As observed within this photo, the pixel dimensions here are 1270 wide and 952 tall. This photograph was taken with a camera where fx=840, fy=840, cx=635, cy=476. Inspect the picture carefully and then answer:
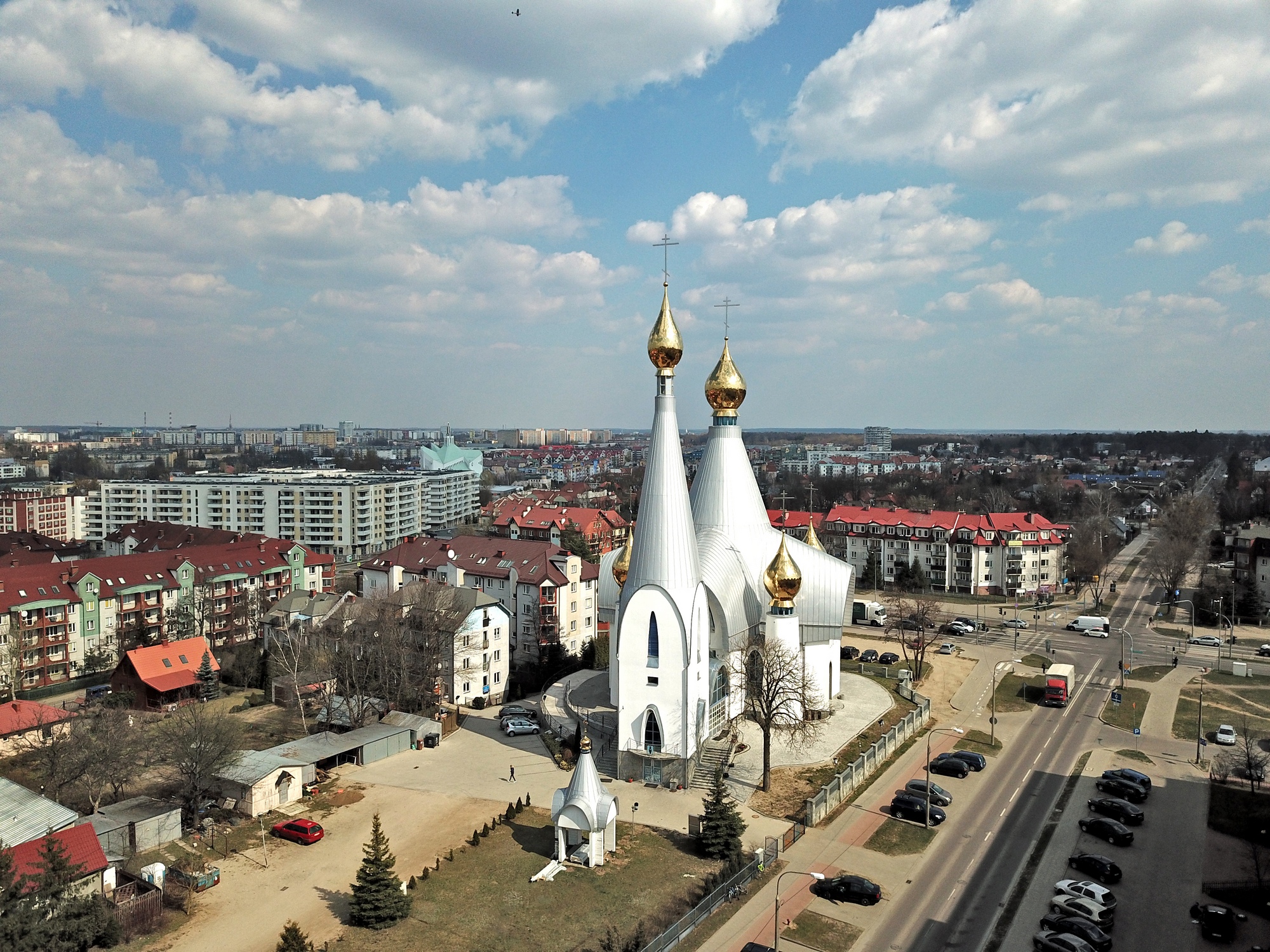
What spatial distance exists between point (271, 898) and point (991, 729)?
89.2ft

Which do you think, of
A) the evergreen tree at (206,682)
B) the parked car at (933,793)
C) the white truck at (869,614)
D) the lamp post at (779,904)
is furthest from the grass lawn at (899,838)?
the white truck at (869,614)

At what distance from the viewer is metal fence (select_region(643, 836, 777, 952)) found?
63.8ft

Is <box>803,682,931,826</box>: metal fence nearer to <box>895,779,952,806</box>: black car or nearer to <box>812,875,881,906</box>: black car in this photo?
<box>895,779,952,806</box>: black car

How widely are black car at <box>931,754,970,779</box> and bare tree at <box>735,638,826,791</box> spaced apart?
4.59m

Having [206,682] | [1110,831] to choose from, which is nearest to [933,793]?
[1110,831]

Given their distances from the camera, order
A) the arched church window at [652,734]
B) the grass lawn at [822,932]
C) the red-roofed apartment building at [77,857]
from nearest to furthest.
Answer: the grass lawn at [822,932] < the red-roofed apartment building at [77,857] < the arched church window at [652,734]

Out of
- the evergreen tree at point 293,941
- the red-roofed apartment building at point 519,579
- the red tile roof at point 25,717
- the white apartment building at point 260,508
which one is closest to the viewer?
the evergreen tree at point 293,941

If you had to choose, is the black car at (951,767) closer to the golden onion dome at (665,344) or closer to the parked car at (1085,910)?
the parked car at (1085,910)

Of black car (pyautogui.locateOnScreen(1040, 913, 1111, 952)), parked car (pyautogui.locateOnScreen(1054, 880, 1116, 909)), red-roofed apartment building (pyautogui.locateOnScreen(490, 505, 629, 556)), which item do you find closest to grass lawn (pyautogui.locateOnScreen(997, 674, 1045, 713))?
parked car (pyautogui.locateOnScreen(1054, 880, 1116, 909))

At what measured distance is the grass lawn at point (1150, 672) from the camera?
4319cm

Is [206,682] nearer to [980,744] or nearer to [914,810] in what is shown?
[914,810]

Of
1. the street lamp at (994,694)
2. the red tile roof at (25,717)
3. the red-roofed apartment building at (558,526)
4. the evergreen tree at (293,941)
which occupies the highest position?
the red-roofed apartment building at (558,526)

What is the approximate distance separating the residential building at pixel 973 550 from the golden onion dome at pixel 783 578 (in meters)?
38.0


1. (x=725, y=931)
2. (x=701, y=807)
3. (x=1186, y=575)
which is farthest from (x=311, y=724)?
(x=1186, y=575)
